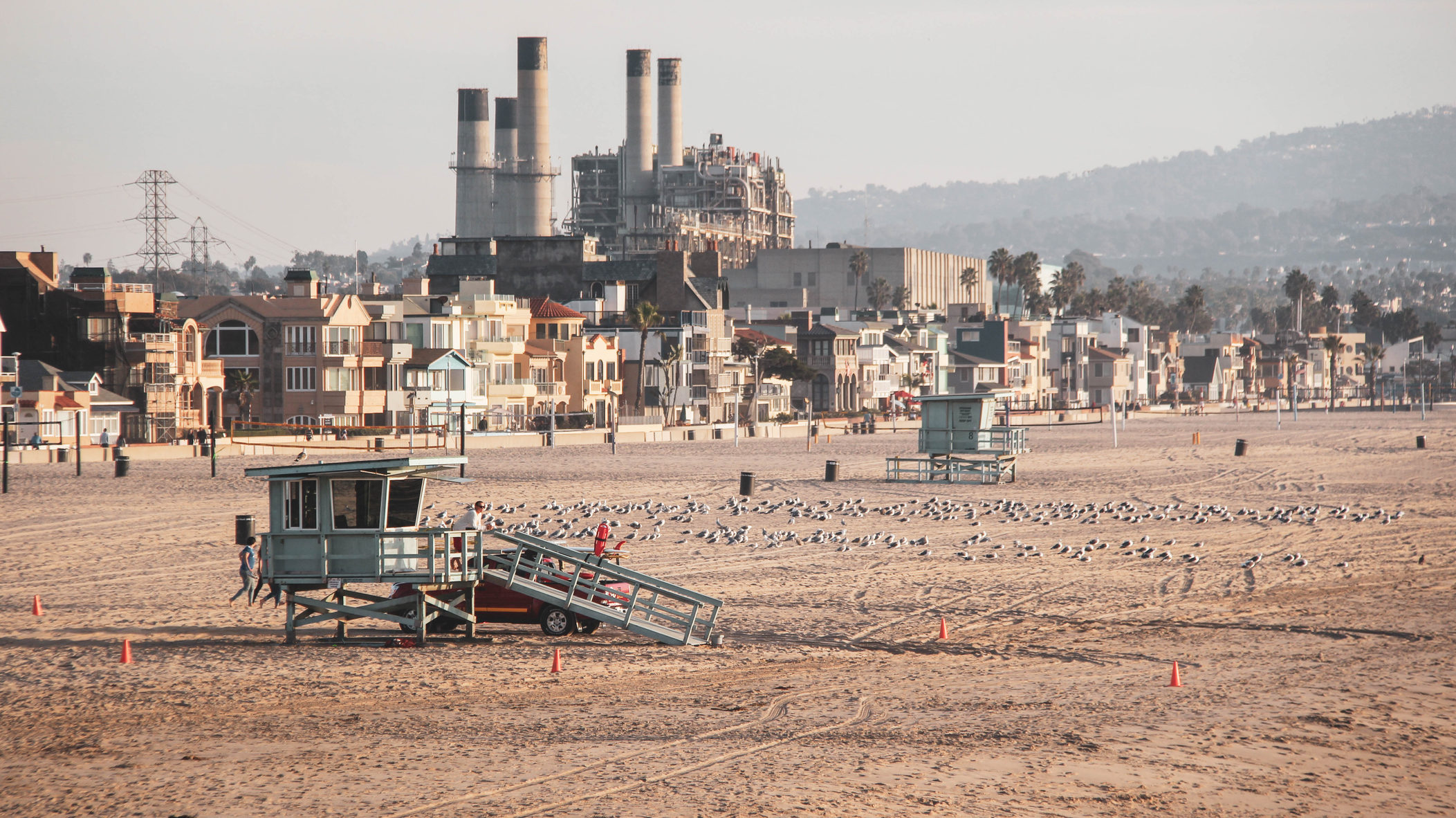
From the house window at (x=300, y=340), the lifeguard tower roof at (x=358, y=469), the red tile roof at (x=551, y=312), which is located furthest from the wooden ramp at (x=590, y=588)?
the red tile roof at (x=551, y=312)

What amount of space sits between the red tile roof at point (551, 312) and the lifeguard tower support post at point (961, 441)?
45.8 meters

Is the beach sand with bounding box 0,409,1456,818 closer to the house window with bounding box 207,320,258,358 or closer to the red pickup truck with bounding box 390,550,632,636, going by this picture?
the red pickup truck with bounding box 390,550,632,636

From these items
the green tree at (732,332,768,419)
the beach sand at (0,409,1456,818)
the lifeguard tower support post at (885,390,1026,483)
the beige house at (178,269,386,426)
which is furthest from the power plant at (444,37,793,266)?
the beach sand at (0,409,1456,818)

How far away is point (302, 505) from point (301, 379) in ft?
204

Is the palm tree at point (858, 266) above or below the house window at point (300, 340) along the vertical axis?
above

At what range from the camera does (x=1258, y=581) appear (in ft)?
88.7

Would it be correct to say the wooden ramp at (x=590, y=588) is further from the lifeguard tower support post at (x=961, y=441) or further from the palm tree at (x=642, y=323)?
the palm tree at (x=642, y=323)

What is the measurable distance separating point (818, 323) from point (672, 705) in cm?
11980

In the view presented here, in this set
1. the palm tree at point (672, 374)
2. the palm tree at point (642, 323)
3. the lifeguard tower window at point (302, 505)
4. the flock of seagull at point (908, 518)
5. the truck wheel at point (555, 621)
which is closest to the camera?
the lifeguard tower window at point (302, 505)

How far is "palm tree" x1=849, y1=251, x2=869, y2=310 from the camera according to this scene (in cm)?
19300

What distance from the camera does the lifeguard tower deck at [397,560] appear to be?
2028 centimetres

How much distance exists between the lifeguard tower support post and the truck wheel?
106 feet

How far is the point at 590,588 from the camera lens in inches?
842

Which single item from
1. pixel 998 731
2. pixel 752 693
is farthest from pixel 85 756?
pixel 998 731
